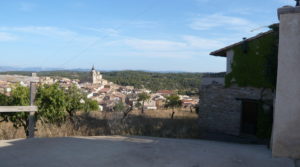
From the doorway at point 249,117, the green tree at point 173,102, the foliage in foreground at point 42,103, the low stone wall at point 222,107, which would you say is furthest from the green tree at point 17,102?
the green tree at point 173,102

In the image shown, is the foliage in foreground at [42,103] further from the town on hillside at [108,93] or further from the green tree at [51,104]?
the town on hillside at [108,93]

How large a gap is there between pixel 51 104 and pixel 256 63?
9362mm

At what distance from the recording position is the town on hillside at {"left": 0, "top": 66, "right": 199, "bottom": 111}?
920 centimetres

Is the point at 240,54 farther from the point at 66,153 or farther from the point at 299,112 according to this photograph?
the point at 66,153

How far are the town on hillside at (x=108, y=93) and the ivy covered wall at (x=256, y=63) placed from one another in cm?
693

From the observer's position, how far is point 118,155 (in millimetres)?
5344

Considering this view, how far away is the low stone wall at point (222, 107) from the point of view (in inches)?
559

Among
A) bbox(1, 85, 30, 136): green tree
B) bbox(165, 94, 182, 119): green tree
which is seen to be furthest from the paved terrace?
bbox(165, 94, 182, 119): green tree

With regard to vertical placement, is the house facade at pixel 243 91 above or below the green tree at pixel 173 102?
above

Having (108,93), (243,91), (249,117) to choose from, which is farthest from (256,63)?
(108,93)

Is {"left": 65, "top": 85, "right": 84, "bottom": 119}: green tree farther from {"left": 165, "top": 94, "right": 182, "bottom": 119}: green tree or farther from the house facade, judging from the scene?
{"left": 165, "top": 94, "right": 182, "bottom": 119}: green tree

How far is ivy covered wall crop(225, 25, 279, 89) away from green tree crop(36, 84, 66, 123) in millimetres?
8169

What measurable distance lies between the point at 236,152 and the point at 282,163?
111 cm

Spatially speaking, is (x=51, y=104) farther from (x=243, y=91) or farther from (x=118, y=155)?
(x=243, y=91)
